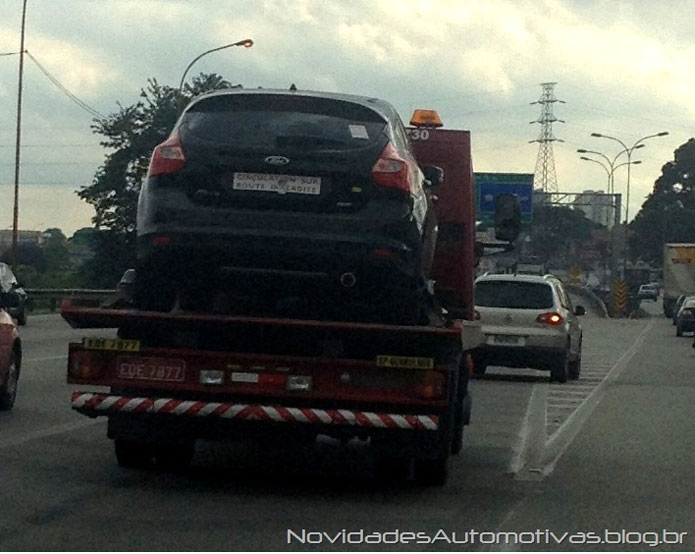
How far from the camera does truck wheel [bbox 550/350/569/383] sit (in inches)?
1004

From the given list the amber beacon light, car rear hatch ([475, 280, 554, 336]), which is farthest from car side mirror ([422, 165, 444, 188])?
car rear hatch ([475, 280, 554, 336])

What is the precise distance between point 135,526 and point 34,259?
102432 mm

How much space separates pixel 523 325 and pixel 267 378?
15127mm

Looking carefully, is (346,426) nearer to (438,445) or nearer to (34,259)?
(438,445)

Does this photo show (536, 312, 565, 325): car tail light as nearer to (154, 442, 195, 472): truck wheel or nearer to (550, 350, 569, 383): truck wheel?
(550, 350, 569, 383): truck wheel

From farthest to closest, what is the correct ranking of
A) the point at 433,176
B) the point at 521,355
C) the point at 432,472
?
the point at 521,355 → the point at 433,176 → the point at 432,472

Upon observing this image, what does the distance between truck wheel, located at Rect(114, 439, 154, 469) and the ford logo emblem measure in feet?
7.65

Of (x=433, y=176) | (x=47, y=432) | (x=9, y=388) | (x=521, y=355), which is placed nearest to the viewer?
(x=433, y=176)

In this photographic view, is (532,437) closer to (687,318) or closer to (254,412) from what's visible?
(254,412)

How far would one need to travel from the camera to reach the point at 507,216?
14719mm

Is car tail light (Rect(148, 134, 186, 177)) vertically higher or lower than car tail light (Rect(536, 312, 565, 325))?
higher

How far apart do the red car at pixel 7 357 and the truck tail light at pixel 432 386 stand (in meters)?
6.41

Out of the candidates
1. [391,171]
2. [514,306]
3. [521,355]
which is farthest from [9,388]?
[514,306]

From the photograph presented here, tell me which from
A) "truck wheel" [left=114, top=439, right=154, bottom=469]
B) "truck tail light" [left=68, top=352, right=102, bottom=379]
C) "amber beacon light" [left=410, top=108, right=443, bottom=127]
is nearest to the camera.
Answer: "truck tail light" [left=68, top=352, right=102, bottom=379]
